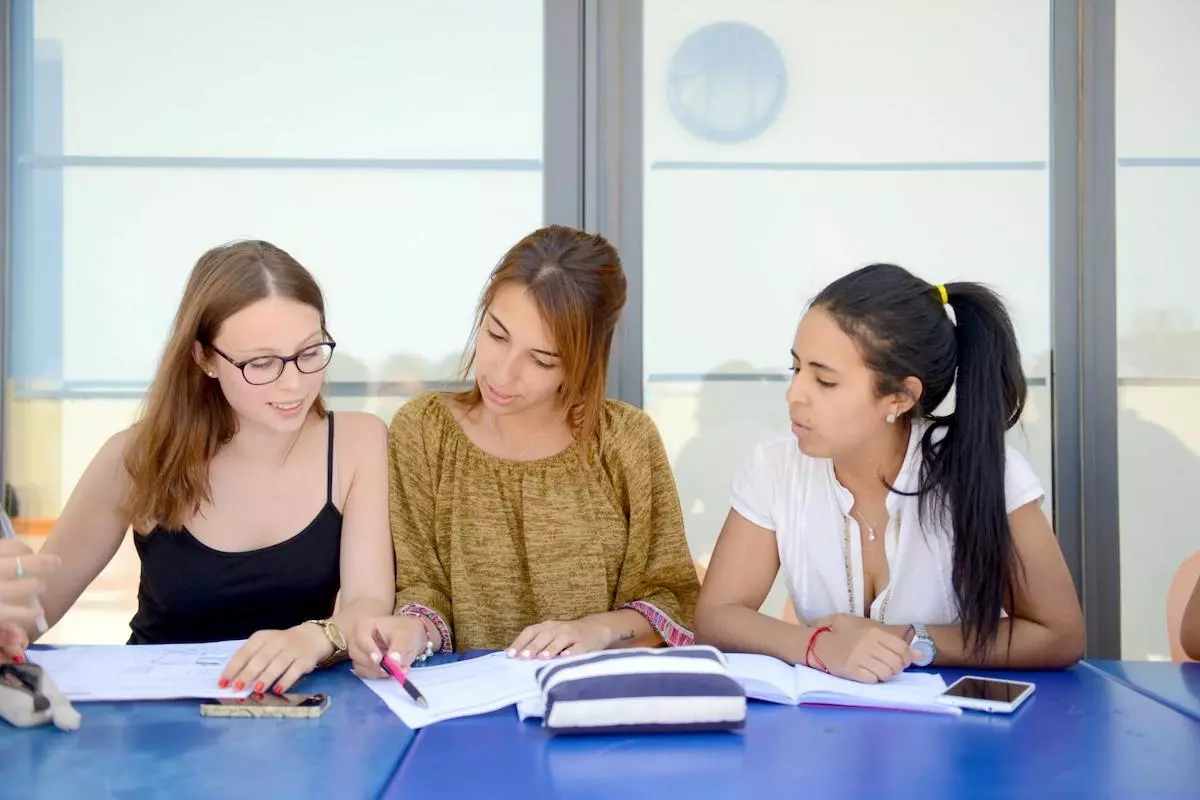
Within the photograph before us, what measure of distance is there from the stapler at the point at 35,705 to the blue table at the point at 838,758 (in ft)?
1.38

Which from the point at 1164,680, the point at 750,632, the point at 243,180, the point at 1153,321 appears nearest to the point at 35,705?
the point at 750,632

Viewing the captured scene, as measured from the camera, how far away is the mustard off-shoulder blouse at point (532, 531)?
2090 mm

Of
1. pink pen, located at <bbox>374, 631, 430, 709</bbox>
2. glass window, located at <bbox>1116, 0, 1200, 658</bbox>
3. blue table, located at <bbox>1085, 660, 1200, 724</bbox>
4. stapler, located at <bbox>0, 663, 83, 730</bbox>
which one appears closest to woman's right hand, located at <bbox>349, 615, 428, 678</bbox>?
pink pen, located at <bbox>374, 631, 430, 709</bbox>

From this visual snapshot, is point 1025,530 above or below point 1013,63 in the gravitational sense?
below

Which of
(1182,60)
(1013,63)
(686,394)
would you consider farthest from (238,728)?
(1182,60)

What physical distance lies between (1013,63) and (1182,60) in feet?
1.51

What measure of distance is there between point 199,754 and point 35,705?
25cm

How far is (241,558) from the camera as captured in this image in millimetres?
1929

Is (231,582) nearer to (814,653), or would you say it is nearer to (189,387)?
(189,387)

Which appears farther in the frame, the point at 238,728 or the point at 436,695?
the point at 436,695

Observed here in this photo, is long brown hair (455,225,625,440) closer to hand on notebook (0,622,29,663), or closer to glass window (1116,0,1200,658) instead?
hand on notebook (0,622,29,663)

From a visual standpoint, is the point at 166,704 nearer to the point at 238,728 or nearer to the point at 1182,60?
the point at 238,728

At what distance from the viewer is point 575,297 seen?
2.02 metres

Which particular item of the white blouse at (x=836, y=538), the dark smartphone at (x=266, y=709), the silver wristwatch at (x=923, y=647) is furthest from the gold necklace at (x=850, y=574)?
the dark smartphone at (x=266, y=709)
